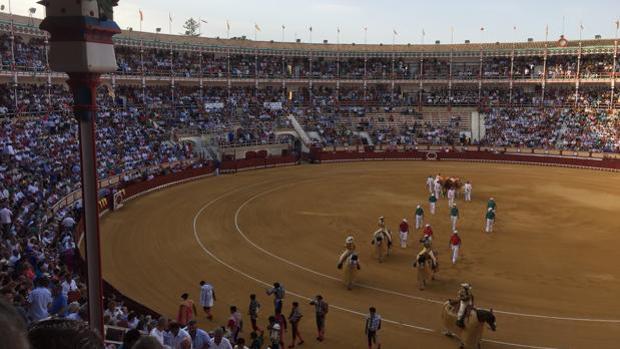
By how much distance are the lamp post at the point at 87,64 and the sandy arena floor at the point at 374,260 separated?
357 inches

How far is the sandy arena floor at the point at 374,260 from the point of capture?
15000 millimetres

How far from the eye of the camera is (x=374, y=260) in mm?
20344

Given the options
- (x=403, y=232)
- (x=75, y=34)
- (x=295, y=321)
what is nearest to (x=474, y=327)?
(x=295, y=321)

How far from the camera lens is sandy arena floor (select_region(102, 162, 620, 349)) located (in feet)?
49.2

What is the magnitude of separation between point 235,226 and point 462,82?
4418 cm

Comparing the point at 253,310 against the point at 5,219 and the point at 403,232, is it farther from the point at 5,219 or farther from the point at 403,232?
the point at 5,219

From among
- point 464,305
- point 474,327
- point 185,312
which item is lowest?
point 474,327

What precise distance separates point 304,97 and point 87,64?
58.9 m

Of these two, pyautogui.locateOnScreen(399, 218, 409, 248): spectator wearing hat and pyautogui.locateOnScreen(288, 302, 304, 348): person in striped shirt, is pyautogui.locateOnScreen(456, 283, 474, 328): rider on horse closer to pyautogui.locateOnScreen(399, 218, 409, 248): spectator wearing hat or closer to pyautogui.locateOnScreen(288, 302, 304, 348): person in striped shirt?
pyautogui.locateOnScreen(288, 302, 304, 348): person in striped shirt

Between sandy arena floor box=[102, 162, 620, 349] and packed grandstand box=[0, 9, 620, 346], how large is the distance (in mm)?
8776

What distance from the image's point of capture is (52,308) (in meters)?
10.6

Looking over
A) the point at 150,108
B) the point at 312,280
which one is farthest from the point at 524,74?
the point at 312,280

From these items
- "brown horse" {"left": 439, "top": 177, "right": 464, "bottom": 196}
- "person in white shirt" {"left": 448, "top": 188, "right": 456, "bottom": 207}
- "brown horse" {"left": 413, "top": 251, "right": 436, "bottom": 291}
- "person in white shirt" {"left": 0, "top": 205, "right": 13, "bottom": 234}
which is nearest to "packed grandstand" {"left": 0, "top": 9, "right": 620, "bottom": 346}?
"person in white shirt" {"left": 0, "top": 205, "right": 13, "bottom": 234}

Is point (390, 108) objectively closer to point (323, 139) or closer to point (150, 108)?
point (323, 139)
